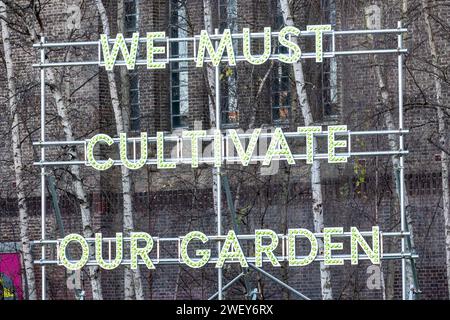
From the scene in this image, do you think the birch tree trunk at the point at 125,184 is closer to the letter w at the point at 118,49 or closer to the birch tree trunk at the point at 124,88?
the birch tree trunk at the point at 124,88

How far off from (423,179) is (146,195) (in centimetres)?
643

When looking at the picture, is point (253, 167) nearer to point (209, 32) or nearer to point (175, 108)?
point (209, 32)

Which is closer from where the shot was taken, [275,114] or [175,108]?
[275,114]

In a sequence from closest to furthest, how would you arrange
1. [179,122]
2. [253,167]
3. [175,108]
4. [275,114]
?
[253,167], [275,114], [179,122], [175,108]

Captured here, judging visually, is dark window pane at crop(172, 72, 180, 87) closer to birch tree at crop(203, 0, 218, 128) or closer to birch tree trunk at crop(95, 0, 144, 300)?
birch tree at crop(203, 0, 218, 128)

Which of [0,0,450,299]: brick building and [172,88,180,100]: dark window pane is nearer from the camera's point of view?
[0,0,450,299]: brick building

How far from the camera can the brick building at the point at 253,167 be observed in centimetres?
3033

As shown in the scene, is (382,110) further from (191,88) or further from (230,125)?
(191,88)

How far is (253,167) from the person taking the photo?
31.3 metres

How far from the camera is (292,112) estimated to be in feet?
101

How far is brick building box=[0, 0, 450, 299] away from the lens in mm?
30328

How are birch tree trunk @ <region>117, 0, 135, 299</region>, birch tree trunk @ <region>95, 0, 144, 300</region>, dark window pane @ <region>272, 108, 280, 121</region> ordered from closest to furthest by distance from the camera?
1. birch tree trunk @ <region>95, 0, 144, 300</region>
2. birch tree trunk @ <region>117, 0, 135, 299</region>
3. dark window pane @ <region>272, 108, 280, 121</region>

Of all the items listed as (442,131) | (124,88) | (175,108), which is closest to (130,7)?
(175,108)

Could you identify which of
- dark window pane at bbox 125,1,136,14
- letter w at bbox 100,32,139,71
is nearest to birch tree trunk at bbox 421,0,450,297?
letter w at bbox 100,32,139,71
